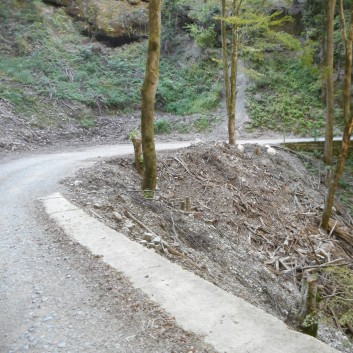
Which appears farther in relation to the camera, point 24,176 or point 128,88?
point 128,88

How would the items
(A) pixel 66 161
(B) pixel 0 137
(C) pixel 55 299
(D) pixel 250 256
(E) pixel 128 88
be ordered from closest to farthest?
1. (C) pixel 55 299
2. (D) pixel 250 256
3. (A) pixel 66 161
4. (B) pixel 0 137
5. (E) pixel 128 88

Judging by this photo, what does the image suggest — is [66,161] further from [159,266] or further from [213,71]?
[213,71]

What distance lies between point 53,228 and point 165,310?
292 cm

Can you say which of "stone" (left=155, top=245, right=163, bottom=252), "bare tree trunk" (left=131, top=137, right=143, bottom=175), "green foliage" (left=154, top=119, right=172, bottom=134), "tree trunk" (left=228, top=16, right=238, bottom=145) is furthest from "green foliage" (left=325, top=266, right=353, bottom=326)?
"green foliage" (left=154, top=119, right=172, bottom=134)

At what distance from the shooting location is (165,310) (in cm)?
328

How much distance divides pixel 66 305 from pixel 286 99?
22.5 metres

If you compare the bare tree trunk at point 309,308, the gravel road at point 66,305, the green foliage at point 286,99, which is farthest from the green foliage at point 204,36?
the bare tree trunk at point 309,308

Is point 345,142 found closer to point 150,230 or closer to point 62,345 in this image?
point 150,230

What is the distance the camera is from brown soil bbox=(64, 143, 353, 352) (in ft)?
19.9

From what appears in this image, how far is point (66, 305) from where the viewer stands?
349 cm

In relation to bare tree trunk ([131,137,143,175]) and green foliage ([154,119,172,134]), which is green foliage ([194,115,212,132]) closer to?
green foliage ([154,119,172,134])

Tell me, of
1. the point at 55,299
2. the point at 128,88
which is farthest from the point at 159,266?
the point at 128,88

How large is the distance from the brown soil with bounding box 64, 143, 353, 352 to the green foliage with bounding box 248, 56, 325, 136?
8121mm

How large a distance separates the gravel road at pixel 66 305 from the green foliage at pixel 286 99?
60.3ft
